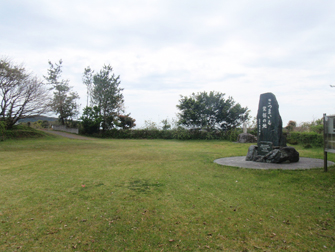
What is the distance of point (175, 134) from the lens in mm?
22016

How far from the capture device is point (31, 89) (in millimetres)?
20172

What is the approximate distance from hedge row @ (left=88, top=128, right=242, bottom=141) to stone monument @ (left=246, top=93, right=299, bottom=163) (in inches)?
462

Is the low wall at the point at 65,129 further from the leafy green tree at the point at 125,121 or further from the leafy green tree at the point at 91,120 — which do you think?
the leafy green tree at the point at 125,121

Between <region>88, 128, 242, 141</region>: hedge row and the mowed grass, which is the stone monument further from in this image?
<region>88, 128, 242, 141</region>: hedge row

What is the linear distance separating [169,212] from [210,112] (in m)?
19.6

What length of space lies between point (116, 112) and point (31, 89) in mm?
11395

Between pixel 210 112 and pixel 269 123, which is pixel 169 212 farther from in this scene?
pixel 210 112

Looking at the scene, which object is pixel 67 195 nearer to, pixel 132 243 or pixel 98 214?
pixel 98 214

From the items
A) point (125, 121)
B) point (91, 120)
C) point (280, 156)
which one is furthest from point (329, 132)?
point (125, 121)

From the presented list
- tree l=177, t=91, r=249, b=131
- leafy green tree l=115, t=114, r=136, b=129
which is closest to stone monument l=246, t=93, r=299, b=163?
tree l=177, t=91, r=249, b=131

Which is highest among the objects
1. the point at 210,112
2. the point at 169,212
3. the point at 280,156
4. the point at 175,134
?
the point at 210,112

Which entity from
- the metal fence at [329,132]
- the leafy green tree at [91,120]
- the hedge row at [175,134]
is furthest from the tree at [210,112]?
the metal fence at [329,132]

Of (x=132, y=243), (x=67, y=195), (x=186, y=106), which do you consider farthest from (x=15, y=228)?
(x=186, y=106)

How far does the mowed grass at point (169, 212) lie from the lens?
2250 mm
